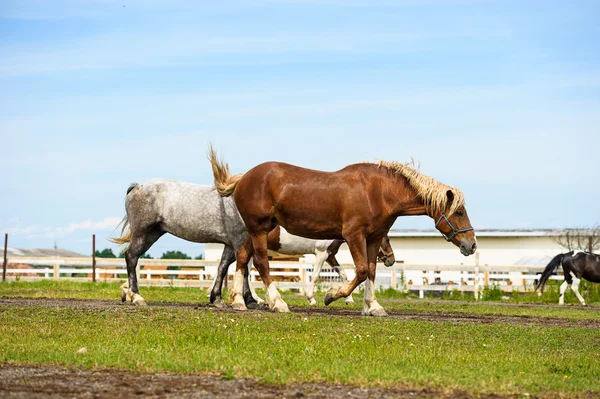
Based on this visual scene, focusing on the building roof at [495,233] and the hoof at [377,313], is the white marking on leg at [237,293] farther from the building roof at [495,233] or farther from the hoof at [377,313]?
the building roof at [495,233]

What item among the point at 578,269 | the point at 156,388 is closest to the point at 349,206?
the point at 156,388

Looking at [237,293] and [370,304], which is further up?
[237,293]

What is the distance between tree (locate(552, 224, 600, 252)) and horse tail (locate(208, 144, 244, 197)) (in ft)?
123

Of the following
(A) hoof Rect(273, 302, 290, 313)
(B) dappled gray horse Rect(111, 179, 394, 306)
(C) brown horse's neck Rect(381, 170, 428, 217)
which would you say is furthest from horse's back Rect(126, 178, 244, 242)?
(C) brown horse's neck Rect(381, 170, 428, 217)

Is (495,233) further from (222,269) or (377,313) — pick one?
(377,313)

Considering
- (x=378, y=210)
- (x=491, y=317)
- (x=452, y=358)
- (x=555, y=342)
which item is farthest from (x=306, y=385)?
(x=491, y=317)

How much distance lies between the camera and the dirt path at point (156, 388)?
285 inches

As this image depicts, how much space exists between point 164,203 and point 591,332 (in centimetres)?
790

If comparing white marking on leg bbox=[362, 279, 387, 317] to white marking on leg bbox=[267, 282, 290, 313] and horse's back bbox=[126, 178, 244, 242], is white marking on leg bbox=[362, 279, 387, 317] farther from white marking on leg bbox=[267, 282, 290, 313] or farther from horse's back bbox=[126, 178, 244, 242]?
horse's back bbox=[126, 178, 244, 242]

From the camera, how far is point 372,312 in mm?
15180

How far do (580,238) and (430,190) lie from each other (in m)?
43.5

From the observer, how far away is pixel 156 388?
24.7 ft

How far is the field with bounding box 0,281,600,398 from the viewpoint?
7.77 meters

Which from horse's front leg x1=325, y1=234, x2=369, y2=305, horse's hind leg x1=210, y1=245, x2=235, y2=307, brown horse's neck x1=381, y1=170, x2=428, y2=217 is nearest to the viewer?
horse's front leg x1=325, y1=234, x2=369, y2=305
